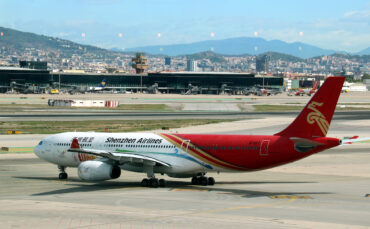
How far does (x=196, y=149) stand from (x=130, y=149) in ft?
18.6

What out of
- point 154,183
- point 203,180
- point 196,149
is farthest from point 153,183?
point 196,149

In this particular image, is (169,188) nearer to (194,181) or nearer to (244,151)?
(194,181)

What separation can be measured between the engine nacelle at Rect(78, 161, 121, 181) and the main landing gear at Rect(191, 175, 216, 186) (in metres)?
5.82

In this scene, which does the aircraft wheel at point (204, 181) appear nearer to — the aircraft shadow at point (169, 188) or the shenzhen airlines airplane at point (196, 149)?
the shenzhen airlines airplane at point (196, 149)

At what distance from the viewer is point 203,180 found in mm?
41938

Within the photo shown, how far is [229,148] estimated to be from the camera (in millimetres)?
38750

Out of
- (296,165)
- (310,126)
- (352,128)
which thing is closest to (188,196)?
(310,126)

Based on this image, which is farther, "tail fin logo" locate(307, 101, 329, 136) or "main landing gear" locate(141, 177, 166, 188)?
"main landing gear" locate(141, 177, 166, 188)

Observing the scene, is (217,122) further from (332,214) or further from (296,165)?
(332,214)

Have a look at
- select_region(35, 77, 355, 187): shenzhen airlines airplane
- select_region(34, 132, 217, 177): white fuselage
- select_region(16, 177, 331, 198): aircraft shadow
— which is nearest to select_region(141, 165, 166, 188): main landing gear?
select_region(35, 77, 355, 187): shenzhen airlines airplane

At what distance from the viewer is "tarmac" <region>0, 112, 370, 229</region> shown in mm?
27844

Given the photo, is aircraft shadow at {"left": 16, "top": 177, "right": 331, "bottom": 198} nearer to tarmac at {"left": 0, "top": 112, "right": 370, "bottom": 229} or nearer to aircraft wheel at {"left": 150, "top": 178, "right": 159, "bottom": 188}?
tarmac at {"left": 0, "top": 112, "right": 370, "bottom": 229}

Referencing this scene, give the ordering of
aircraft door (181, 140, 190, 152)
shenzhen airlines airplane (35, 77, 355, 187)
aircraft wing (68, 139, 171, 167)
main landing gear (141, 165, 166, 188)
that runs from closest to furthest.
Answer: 1. shenzhen airlines airplane (35, 77, 355, 187)
2. aircraft wing (68, 139, 171, 167)
3. aircraft door (181, 140, 190, 152)
4. main landing gear (141, 165, 166, 188)

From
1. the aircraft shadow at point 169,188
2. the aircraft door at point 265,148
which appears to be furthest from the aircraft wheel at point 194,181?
the aircraft door at point 265,148
